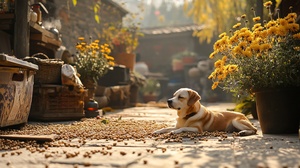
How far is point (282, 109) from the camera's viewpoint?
430 centimetres

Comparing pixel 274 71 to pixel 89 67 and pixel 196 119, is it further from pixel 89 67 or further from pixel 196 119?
pixel 89 67

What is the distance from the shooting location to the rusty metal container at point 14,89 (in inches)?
169

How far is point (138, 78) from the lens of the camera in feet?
40.8

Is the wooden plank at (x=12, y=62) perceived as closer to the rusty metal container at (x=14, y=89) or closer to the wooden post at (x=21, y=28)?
the rusty metal container at (x=14, y=89)

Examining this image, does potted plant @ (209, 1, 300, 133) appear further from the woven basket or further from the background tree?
the background tree

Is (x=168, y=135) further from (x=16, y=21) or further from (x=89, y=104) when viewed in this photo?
(x=16, y=21)

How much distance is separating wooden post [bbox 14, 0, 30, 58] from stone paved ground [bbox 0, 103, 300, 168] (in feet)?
10.9

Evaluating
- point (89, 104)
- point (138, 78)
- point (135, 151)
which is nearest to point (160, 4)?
point (138, 78)

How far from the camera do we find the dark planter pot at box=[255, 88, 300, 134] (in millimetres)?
4285

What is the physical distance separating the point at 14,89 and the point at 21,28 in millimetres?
2163

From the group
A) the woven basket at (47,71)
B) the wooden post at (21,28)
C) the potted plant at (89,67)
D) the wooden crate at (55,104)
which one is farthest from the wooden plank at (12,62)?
the potted plant at (89,67)

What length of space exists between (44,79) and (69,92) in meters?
0.48

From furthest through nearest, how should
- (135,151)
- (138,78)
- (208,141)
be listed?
(138,78), (208,141), (135,151)

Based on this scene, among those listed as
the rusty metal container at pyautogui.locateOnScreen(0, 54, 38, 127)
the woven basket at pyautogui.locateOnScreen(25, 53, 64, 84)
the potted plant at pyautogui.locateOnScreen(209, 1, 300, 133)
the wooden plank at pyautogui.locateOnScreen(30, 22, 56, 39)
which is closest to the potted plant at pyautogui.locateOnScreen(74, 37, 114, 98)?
the wooden plank at pyautogui.locateOnScreen(30, 22, 56, 39)
